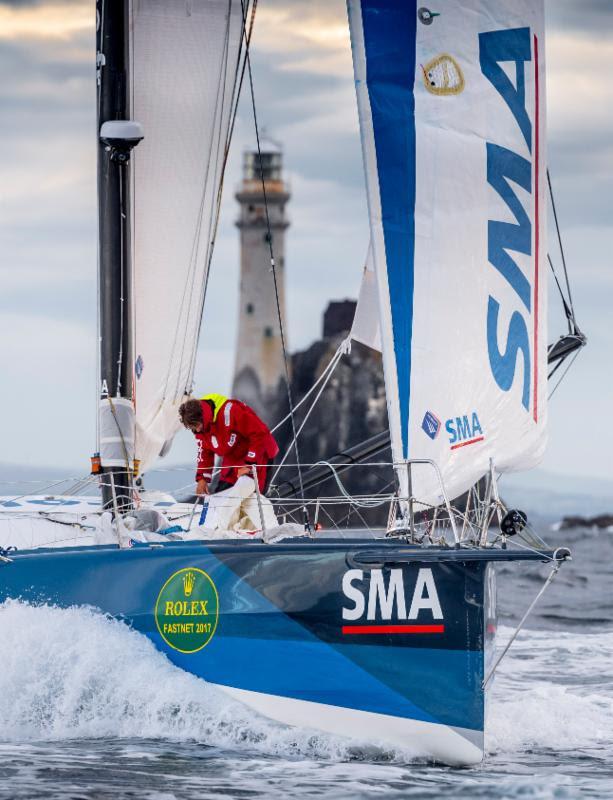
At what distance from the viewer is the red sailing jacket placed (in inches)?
328

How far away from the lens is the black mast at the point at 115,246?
883 centimetres

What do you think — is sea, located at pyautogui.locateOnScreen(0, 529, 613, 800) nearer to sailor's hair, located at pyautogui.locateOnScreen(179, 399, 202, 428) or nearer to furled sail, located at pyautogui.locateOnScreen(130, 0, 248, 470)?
sailor's hair, located at pyautogui.locateOnScreen(179, 399, 202, 428)

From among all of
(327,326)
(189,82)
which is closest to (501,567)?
(189,82)

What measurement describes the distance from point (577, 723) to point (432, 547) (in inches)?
77.7

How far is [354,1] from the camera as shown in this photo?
7.71 metres

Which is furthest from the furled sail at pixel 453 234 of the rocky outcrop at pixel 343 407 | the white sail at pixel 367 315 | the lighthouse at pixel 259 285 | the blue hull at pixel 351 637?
the rocky outcrop at pixel 343 407

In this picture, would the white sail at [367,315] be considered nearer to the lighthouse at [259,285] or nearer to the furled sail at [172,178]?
the furled sail at [172,178]

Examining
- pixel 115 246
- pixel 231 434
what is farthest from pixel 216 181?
pixel 231 434

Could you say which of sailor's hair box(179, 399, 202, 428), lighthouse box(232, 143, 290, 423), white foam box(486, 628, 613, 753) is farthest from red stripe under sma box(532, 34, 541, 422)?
lighthouse box(232, 143, 290, 423)

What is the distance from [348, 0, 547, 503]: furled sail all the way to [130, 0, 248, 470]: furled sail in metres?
2.61

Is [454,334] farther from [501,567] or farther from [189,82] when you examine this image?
[501,567]

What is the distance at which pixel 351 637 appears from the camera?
6848 millimetres

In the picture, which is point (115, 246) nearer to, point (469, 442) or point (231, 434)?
point (231, 434)

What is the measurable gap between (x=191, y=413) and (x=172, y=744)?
7.04ft
